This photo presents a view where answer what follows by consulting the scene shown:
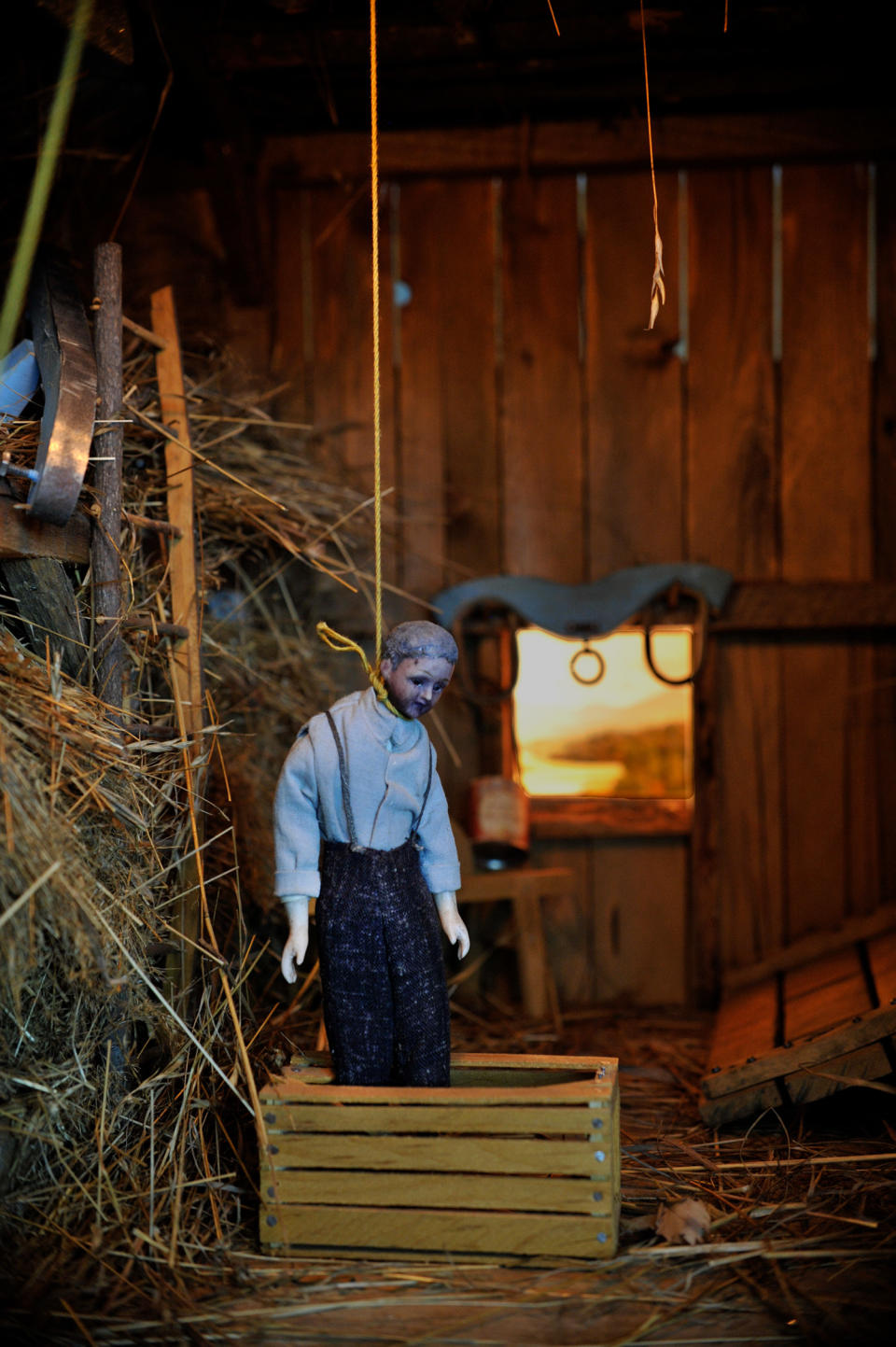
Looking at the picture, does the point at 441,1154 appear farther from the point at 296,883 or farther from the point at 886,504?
the point at 886,504

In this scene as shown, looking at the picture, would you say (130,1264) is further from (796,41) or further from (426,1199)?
(796,41)

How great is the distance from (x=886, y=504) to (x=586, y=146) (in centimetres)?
171

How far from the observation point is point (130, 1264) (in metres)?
2.38

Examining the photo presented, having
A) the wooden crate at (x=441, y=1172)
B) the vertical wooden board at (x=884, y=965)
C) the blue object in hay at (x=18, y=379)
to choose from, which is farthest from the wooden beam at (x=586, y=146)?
the wooden crate at (x=441, y=1172)

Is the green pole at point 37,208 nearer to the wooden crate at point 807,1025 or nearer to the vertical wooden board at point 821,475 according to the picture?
the vertical wooden board at point 821,475

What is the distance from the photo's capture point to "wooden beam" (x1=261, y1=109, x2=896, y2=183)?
13.5 feet

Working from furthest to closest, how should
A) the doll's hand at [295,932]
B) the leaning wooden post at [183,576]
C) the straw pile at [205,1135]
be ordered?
the leaning wooden post at [183,576]
the doll's hand at [295,932]
the straw pile at [205,1135]

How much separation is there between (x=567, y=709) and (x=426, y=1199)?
2.73m

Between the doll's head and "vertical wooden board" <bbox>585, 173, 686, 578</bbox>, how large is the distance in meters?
1.84

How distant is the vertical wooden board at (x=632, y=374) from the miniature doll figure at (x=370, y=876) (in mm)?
1870

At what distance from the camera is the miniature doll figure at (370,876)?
8.62ft

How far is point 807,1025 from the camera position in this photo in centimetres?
336

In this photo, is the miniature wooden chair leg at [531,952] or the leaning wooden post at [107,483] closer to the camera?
the leaning wooden post at [107,483]

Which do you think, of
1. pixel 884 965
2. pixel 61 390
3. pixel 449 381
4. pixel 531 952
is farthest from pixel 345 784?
pixel 449 381
